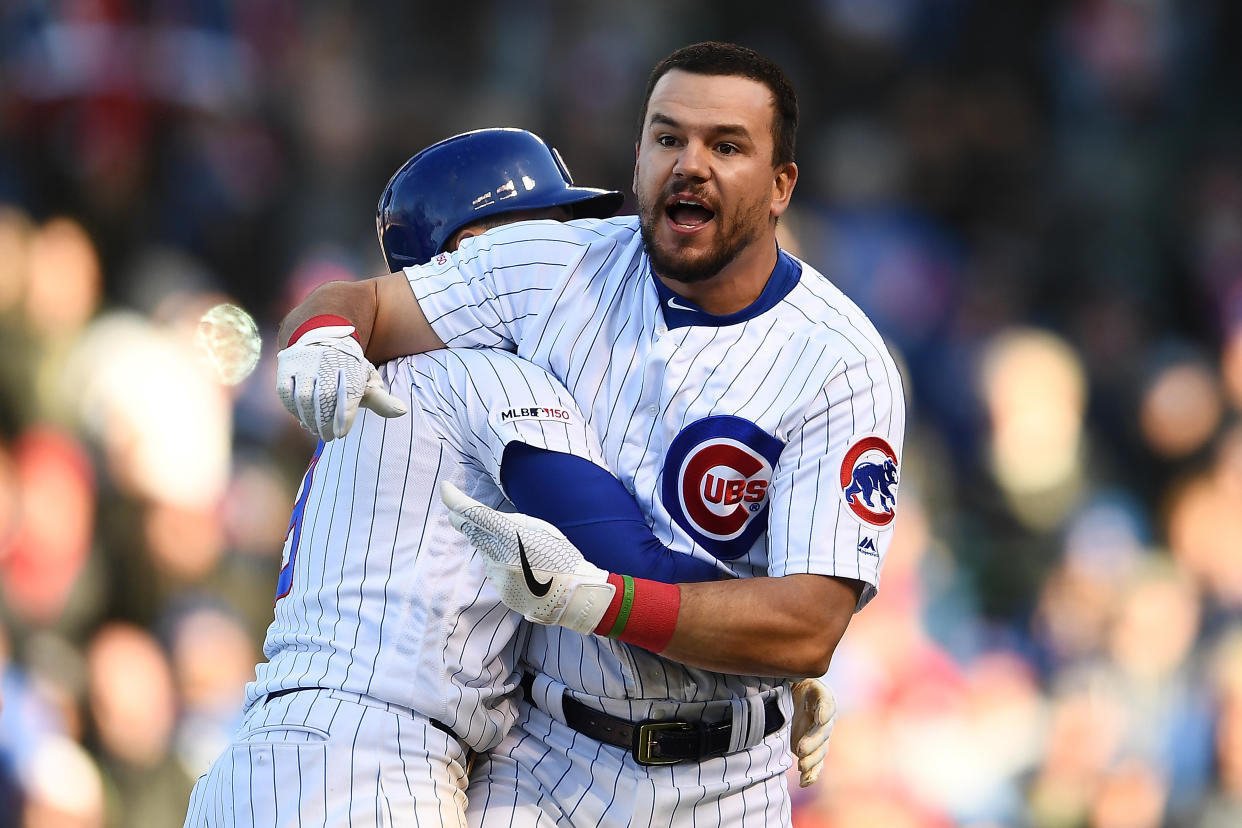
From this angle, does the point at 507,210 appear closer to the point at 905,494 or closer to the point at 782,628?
the point at 782,628

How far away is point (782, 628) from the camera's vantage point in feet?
8.05

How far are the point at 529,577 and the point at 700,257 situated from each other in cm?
71

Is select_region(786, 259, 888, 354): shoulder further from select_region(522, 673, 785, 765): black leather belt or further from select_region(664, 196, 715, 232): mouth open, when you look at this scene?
select_region(522, 673, 785, 765): black leather belt

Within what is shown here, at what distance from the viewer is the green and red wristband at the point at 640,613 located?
237cm

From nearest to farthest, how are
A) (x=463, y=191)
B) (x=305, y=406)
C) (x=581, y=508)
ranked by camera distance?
(x=305, y=406)
(x=581, y=508)
(x=463, y=191)

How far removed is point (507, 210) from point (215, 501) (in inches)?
124

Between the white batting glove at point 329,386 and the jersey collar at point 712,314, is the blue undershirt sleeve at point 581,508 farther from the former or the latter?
the jersey collar at point 712,314

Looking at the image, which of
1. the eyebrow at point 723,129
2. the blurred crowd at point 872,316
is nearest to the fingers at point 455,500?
the eyebrow at point 723,129

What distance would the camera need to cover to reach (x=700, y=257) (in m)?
2.69

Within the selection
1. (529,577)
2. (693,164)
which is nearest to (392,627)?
(529,577)

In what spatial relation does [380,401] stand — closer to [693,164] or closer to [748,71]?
[693,164]

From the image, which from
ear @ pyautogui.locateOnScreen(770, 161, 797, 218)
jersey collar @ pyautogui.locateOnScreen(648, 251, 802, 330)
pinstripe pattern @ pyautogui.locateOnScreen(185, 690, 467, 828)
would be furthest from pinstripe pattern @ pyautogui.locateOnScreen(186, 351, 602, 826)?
ear @ pyautogui.locateOnScreen(770, 161, 797, 218)

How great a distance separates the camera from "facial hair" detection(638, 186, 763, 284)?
8.82 feet

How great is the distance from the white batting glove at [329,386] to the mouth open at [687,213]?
61 cm
